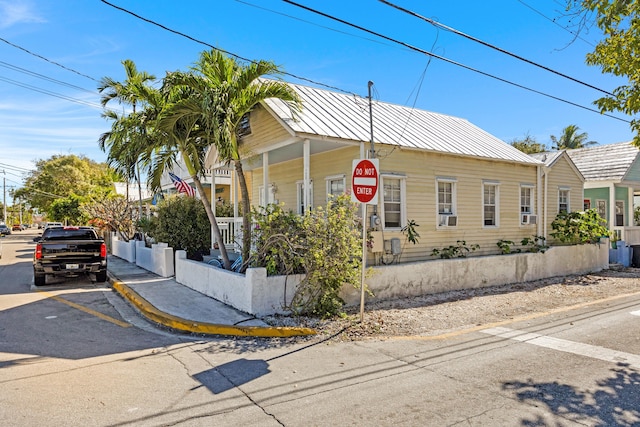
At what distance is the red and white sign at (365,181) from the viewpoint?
718 cm

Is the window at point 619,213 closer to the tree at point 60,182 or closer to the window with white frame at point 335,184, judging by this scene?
the window with white frame at point 335,184

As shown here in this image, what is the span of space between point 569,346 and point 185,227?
1145cm

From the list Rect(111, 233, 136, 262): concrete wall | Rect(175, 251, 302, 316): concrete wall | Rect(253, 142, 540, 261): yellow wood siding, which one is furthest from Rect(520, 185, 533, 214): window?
Rect(111, 233, 136, 262): concrete wall

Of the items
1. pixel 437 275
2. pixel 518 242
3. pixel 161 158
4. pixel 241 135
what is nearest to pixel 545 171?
pixel 518 242

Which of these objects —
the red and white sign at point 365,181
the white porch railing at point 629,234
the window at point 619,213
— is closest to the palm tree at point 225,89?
the red and white sign at point 365,181

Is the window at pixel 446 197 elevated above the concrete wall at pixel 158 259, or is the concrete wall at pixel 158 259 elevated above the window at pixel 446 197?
the window at pixel 446 197

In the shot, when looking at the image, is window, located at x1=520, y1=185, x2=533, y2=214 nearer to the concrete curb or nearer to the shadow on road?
the shadow on road

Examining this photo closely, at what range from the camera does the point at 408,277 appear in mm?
9930

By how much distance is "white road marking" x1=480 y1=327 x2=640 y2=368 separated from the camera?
5.70m

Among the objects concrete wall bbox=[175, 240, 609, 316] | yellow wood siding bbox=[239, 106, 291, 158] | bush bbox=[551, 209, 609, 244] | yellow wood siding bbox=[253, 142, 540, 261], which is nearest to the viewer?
concrete wall bbox=[175, 240, 609, 316]

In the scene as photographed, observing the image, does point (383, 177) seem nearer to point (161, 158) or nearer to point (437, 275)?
point (437, 275)

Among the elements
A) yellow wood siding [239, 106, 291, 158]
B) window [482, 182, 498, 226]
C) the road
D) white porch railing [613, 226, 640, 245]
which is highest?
yellow wood siding [239, 106, 291, 158]

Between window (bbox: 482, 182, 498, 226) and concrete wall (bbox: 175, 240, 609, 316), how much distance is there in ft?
4.35

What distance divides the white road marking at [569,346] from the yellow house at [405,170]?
356 cm
